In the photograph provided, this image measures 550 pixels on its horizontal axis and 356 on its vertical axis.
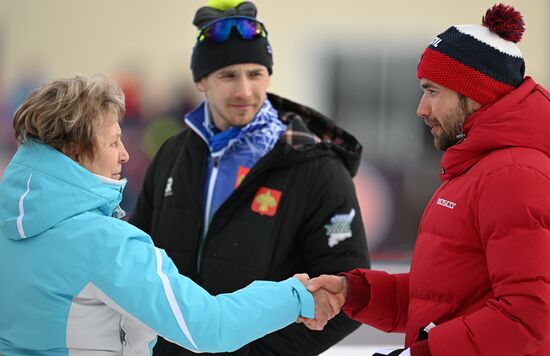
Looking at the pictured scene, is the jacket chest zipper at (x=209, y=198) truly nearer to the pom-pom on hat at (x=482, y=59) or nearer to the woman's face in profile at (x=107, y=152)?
the woman's face in profile at (x=107, y=152)

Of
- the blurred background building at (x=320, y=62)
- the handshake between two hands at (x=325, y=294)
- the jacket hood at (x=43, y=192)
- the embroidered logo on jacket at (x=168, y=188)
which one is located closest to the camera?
the jacket hood at (x=43, y=192)

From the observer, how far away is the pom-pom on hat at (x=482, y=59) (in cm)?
192

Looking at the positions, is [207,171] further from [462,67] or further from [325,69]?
[325,69]

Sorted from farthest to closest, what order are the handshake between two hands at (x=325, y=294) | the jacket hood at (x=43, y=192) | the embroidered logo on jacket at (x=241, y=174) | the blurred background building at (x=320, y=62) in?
the blurred background building at (x=320, y=62) → the embroidered logo on jacket at (x=241, y=174) → the handshake between two hands at (x=325, y=294) → the jacket hood at (x=43, y=192)

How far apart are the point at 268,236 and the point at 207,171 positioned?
0.38 meters

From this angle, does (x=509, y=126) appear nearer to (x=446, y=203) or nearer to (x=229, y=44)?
(x=446, y=203)

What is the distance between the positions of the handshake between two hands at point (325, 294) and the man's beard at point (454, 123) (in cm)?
51

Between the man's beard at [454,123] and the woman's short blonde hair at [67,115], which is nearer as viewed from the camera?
the woman's short blonde hair at [67,115]

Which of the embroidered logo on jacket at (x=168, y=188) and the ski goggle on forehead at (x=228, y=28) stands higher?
the ski goggle on forehead at (x=228, y=28)

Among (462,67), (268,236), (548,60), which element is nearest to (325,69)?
(548,60)

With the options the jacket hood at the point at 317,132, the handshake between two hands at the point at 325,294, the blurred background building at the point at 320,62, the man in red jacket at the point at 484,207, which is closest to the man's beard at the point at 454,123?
the man in red jacket at the point at 484,207

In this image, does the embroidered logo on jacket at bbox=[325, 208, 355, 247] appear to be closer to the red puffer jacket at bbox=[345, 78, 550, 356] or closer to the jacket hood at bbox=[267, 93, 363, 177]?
the jacket hood at bbox=[267, 93, 363, 177]

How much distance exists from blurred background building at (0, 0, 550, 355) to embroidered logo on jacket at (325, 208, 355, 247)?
2978 millimetres

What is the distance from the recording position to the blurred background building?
5645 millimetres
